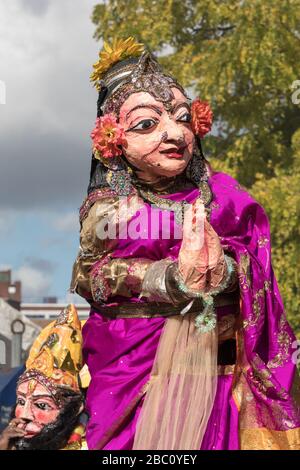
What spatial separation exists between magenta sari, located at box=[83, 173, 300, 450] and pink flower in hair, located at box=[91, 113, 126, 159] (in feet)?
1.07

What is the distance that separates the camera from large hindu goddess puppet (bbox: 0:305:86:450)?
5.24m

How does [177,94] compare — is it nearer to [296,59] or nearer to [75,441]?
[75,441]

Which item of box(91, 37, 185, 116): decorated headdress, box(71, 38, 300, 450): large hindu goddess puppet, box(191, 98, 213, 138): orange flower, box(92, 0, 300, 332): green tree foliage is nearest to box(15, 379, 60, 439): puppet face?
box(71, 38, 300, 450): large hindu goddess puppet

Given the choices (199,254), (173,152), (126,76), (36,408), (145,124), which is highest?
(126,76)

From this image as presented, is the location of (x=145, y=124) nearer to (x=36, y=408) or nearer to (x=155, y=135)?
(x=155, y=135)

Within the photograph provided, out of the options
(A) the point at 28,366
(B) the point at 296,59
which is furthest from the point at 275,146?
(A) the point at 28,366

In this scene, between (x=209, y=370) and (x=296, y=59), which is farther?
(x=296, y=59)

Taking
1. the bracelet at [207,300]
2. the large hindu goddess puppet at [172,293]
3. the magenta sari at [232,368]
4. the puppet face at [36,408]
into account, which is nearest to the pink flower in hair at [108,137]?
the large hindu goddess puppet at [172,293]

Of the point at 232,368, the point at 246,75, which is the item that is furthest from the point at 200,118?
the point at 246,75

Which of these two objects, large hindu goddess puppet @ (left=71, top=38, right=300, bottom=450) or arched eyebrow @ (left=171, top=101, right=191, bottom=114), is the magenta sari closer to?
large hindu goddess puppet @ (left=71, top=38, right=300, bottom=450)

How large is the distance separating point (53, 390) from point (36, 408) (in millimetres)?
133

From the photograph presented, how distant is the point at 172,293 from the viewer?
411 centimetres

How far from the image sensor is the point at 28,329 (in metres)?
25.6
